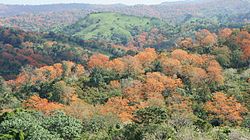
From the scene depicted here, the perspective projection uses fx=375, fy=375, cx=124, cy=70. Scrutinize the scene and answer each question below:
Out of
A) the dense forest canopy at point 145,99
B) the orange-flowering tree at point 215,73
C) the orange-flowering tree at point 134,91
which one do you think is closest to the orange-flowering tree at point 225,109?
the dense forest canopy at point 145,99

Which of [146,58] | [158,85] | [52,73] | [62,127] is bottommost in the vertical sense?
[52,73]

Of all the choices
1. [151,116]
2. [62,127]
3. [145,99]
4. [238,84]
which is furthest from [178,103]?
[62,127]

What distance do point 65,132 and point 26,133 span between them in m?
5.87

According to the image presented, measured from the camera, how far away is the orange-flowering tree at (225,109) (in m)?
64.1

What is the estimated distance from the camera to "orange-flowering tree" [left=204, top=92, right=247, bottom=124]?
210ft

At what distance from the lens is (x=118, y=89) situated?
81688 mm

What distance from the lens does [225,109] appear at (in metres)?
65.4

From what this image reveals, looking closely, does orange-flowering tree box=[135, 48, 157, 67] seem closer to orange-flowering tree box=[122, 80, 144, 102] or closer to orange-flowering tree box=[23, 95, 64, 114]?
orange-flowering tree box=[122, 80, 144, 102]

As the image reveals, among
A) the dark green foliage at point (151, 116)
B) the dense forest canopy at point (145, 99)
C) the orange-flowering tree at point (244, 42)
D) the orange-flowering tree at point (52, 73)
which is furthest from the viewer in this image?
the orange-flowering tree at point (52, 73)

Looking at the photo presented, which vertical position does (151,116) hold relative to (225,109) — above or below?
above

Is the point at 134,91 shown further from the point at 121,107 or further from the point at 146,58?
the point at 146,58

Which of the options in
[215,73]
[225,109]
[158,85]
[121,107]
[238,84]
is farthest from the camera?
[215,73]

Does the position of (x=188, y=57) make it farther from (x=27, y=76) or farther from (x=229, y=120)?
(x=27, y=76)

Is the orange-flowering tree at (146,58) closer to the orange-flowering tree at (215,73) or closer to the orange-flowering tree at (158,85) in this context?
the orange-flowering tree at (158,85)
